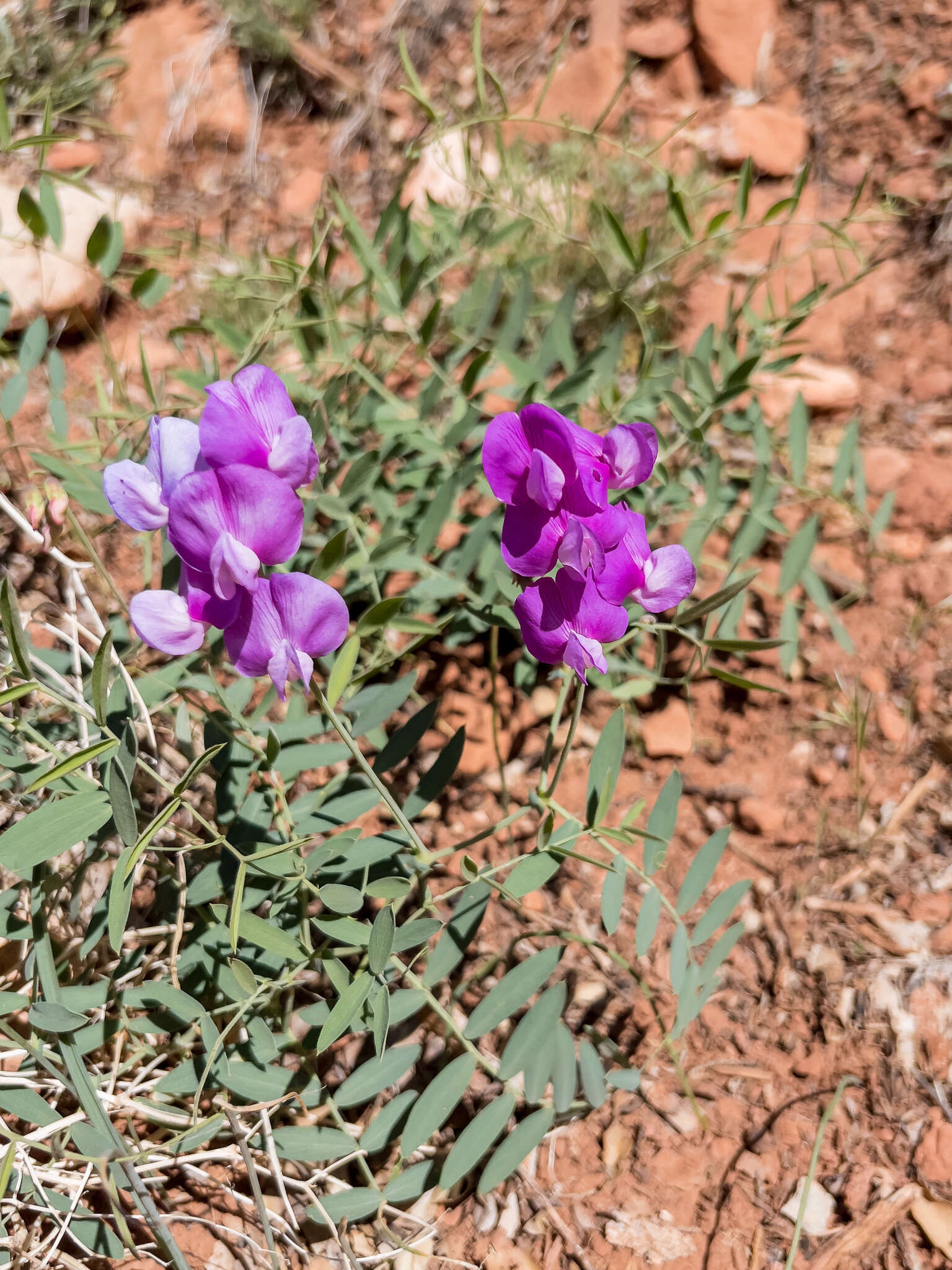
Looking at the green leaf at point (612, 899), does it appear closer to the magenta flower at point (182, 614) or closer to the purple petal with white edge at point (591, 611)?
the purple petal with white edge at point (591, 611)

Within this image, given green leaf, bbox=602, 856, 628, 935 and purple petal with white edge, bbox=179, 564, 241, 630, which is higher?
purple petal with white edge, bbox=179, 564, 241, 630

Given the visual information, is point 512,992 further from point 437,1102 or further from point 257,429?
point 257,429

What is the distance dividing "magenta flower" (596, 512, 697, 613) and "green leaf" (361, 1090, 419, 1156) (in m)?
0.69

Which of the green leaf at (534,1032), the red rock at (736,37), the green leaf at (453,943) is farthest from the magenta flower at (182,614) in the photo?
the red rock at (736,37)

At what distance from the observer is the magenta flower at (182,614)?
0.90 m

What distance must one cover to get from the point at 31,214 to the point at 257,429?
0.75 metres

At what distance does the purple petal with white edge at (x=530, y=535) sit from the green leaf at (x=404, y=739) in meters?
0.33

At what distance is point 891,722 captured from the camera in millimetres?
1806

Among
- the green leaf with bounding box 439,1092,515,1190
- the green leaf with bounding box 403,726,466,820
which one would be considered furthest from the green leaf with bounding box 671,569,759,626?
the green leaf with bounding box 439,1092,515,1190

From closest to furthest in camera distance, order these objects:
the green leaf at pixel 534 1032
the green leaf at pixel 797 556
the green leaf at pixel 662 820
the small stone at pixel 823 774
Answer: the green leaf at pixel 534 1032
the green leaf at pixel 662 820
the green leaf at pixel 797 556
the small stone at pixel 823 774

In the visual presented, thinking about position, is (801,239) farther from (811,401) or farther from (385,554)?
(385,554)

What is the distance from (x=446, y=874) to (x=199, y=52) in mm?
2584

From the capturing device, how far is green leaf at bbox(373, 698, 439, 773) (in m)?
1.24

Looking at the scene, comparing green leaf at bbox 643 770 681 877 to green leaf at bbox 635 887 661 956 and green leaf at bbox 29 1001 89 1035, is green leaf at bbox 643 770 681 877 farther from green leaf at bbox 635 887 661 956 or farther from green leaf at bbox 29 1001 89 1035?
green leaf at bbox 29 1001 89 1035
